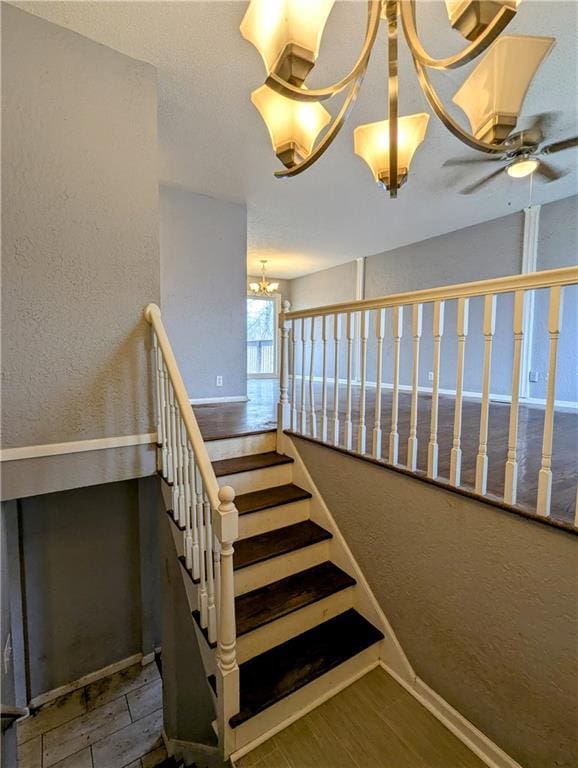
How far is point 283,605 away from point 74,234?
2.16 metres

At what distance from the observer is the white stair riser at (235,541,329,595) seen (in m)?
1.87

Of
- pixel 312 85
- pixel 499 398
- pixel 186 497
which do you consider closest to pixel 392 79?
pixel 312 85

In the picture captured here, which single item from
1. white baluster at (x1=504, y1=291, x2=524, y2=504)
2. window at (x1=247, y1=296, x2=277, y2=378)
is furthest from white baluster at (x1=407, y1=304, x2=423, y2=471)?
window at (x1=247, y1=296, x2=277, y2=378)

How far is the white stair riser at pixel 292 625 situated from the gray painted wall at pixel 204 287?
8.19 ft

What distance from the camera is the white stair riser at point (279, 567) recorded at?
1.87 metres

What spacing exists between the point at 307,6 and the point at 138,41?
148 centimetres

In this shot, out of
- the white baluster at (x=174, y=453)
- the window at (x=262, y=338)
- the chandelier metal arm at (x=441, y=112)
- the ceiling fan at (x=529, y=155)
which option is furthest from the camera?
the window at (x=262, y=338)

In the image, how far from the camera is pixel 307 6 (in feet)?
2.98

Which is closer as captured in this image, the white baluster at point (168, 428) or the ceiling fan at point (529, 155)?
the white baluster at point (168, 428)

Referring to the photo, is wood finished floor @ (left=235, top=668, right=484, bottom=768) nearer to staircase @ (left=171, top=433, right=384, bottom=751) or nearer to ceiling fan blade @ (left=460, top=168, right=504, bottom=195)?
staircase @ (left=171, top=433, right=384, bottom=751)

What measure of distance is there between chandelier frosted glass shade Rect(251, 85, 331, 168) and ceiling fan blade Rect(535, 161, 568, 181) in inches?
92.5

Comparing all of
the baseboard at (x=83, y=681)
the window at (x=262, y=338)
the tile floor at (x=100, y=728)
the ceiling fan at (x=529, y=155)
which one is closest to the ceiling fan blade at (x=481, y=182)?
the ceiling fan at (x=529, y=155)

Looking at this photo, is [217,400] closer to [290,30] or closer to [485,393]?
[485,393]

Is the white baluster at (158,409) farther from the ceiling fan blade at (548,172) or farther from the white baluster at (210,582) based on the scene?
the ceiling fan blade at (548,172)
